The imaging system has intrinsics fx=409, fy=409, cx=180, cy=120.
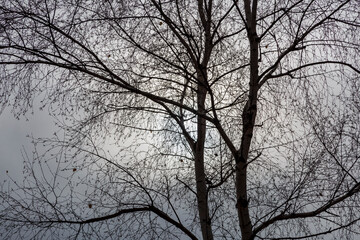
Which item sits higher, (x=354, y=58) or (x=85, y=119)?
(x=354, y=58)

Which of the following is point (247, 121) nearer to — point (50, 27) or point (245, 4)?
point (245, 4)

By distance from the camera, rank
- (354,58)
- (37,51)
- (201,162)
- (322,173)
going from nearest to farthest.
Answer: (37,51), (322,173), (354,58), (201,162)

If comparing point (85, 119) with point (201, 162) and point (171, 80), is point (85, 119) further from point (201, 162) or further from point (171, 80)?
point (201, 162)

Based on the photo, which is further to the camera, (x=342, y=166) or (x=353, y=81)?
(x=353, y=81)

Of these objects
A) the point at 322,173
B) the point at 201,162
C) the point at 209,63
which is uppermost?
the point at 209,63

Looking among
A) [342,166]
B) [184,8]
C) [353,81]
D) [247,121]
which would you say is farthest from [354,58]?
[184,8]

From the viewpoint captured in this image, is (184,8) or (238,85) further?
(238,85)

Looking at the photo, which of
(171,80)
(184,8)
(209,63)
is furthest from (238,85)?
(184,8)

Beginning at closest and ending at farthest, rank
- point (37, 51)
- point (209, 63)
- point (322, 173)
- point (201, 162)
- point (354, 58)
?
1. point (37, 51)
2. point (322, 173)
3. point (354, 58)
4. point (201, 162)
5. point (209, 63)

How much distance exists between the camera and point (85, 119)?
14.3ft

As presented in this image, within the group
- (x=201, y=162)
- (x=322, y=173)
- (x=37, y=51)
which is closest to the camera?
(x=37, y=51)

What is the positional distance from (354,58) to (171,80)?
1910mm

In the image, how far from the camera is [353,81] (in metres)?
4.14

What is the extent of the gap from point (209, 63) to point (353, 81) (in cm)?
158
